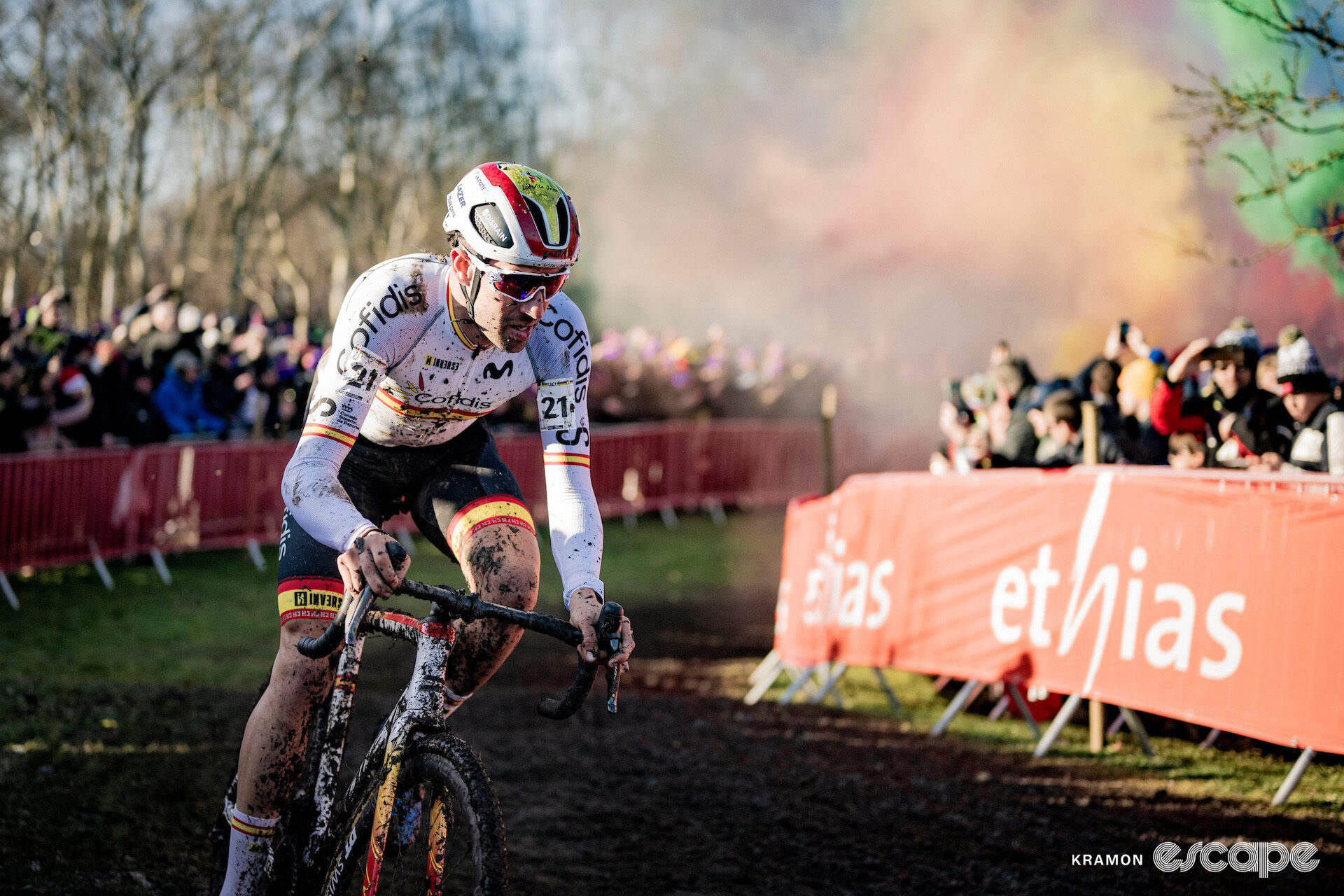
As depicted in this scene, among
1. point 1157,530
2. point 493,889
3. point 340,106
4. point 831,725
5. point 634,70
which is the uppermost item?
point 634,70

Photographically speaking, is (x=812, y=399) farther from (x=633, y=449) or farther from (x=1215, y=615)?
(x=1215, y=615)

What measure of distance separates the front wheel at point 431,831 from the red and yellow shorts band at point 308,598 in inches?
26.2

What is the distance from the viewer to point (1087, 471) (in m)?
7.46

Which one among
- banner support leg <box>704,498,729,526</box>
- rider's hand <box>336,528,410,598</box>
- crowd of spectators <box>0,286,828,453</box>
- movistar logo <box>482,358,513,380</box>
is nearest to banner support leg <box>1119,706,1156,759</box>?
movistar logo <box>482,358,513,380</box>

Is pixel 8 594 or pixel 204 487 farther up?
pixel 204 487

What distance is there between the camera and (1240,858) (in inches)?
220

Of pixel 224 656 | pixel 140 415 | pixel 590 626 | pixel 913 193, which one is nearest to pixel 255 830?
pixel 590 626

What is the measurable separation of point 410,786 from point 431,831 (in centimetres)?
15

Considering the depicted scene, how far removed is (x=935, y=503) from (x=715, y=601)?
5595 millimetres

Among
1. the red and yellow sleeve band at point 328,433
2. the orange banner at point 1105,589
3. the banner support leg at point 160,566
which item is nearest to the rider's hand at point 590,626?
the red and yellow sleeve band at point 328,433

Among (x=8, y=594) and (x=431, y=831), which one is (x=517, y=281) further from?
(x=8, y=594)

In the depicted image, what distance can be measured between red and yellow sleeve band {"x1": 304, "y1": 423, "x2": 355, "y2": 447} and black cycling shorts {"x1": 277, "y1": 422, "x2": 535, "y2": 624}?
0.43m

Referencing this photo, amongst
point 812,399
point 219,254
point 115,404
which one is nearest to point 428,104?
point 219,254

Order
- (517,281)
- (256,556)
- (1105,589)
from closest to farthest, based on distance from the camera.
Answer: (517,281) → (1105,589) → (256,556)
